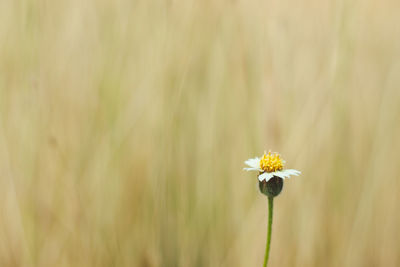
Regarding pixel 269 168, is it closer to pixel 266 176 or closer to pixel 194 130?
pixel 266 176

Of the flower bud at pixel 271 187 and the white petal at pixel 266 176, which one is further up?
the white petal at pixel 266 176

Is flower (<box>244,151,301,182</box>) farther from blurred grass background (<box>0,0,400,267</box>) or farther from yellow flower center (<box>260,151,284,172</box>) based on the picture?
blurred grass background (<box>0,0,400,267</box>)

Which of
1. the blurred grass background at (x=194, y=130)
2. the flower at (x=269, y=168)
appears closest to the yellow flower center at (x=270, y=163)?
the flower at (x=269, y=168)

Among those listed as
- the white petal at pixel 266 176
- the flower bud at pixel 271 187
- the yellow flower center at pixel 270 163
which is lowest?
the flower bud at pixel 271 187

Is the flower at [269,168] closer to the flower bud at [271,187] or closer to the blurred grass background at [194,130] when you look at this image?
the flower bud at [271,187]

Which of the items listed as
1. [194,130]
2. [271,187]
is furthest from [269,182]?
[194,130]

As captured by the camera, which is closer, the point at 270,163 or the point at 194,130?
the point at 270,163

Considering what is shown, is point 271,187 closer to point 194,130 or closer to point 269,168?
point 269,168

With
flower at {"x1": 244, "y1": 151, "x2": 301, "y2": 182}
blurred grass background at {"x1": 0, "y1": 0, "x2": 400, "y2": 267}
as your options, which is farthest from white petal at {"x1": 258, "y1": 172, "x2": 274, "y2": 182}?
blurred grass background at {"x1": 0, "y1": 0, "x2": 400, "y2": 267}
